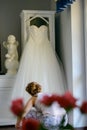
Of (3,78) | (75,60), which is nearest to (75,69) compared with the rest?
(75,60)

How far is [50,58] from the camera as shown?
4109 millimetres

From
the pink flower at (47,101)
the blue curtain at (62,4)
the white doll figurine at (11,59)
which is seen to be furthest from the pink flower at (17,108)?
the white doll figurine at (11,59)

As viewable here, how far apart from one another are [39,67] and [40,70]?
49 mm

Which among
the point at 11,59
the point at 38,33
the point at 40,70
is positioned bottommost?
the point at 40,70

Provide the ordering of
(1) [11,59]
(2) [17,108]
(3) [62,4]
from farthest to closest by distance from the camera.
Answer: (1) [11,59] < (3) [62,4] < (2) [17,108]

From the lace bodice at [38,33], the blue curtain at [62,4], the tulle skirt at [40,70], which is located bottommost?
the tulle skirt at [40,70]

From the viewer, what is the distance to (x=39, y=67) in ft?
13.2

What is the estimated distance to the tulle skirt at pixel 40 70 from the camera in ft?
13.0

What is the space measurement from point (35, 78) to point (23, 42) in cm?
68

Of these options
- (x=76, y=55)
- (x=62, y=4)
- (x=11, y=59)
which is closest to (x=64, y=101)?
(x=76, y=55)

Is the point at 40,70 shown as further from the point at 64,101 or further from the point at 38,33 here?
the point at 64,101

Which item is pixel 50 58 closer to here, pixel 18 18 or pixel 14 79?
pixel 14 79

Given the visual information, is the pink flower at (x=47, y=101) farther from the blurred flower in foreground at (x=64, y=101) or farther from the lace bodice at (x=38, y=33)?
the lace bodice at (x=38, y=33)

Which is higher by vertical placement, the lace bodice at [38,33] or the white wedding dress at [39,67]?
the lace bodice at [38,33]
